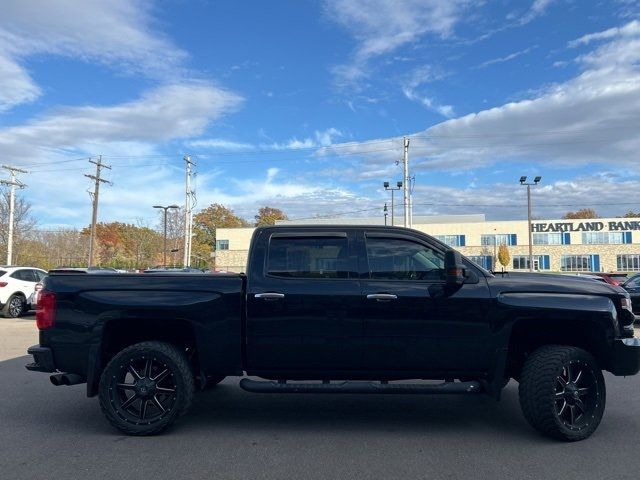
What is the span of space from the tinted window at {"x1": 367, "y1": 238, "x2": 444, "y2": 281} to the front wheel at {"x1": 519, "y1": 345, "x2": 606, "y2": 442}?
1229 mm

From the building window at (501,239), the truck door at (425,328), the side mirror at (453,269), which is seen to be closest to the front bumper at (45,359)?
the truck door at (425,328)

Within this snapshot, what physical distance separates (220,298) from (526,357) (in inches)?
120

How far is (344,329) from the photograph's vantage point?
535 cm

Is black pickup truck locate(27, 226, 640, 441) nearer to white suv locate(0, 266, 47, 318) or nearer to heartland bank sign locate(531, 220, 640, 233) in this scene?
white suv locate(0, 266, 47, 318)

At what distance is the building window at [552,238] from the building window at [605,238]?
2.11 metres

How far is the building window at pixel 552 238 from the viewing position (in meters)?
74.4

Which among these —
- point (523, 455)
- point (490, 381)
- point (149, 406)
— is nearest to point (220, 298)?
point (149, 406)

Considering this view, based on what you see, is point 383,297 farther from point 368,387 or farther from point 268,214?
point 268,214

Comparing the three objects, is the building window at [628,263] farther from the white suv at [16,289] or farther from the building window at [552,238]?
the white suv at [16,289]

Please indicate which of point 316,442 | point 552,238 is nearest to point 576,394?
point 316,442

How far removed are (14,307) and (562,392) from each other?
1732 centimetres

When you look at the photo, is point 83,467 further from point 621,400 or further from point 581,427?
point 621,400

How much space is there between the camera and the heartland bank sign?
240ft

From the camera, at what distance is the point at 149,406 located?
564 centimetres
